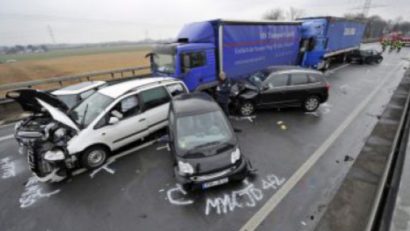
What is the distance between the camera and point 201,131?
4.71 metres

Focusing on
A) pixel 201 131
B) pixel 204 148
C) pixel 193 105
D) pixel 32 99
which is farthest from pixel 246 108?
pixel 32 99

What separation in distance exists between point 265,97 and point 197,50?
3200 mm

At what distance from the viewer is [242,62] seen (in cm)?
1063

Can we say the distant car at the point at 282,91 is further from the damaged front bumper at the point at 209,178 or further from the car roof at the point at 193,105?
the damaged front bumper at the point at 209,178

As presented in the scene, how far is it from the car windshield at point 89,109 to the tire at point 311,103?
6.97 m

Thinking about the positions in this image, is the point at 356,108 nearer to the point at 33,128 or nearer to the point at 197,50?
the point at 197,50

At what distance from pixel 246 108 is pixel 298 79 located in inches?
89.6

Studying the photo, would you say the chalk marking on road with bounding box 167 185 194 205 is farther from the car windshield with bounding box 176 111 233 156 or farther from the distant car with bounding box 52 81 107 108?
the distant car with bounding box 52 81 107 108

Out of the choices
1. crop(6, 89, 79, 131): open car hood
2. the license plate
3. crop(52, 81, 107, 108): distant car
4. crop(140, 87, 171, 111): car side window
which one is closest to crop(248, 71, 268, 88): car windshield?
crop(140, 87, 171, 111): car side window

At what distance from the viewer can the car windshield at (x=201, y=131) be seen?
4453mm

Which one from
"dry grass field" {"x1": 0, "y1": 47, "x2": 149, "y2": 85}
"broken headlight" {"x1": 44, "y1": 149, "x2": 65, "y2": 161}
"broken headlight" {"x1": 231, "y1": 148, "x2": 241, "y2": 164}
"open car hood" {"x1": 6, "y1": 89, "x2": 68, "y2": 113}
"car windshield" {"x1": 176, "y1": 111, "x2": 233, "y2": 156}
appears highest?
"open car hood" {"x1": 6, "y1": 89, "x2": 68, "y2": 113}

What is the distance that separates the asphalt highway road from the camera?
382 centimetres

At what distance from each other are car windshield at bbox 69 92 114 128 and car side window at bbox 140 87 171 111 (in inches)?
34.2

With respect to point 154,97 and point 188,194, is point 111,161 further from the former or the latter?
point 188,194
